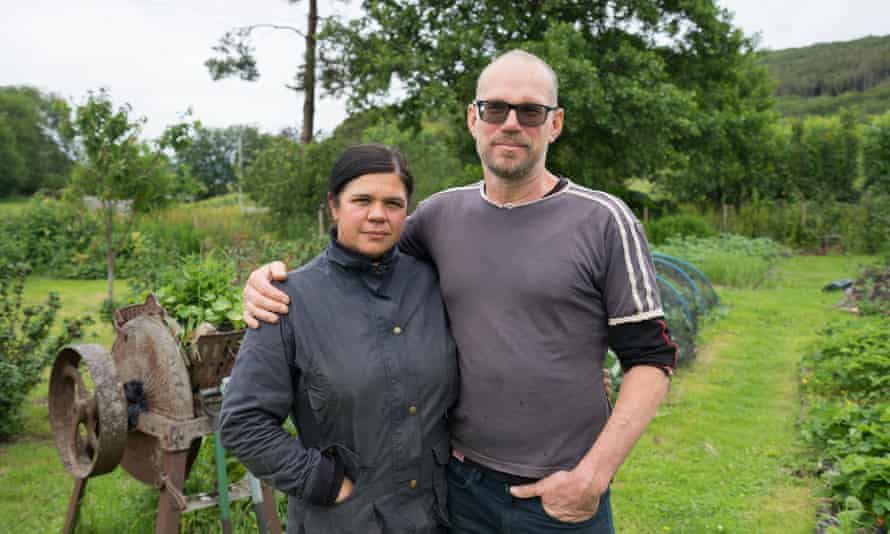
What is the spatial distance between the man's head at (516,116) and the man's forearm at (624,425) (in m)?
0.74

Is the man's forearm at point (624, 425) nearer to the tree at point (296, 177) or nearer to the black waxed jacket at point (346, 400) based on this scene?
the black waxed jacket at point (346, 400)

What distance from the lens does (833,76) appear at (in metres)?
112

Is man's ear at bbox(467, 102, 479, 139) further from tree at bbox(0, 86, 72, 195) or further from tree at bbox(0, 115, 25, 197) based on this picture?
tree at bbox(0, 115, 25, 197)

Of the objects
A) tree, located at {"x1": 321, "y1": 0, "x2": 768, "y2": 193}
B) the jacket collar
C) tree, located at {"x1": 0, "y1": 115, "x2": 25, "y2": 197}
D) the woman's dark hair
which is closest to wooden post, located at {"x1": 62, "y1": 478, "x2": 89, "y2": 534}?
the jacket collar

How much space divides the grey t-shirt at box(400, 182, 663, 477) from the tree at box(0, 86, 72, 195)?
52712mm

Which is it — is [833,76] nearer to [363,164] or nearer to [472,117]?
[472,117]

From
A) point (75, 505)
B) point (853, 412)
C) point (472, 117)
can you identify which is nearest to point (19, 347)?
point (75, 505)

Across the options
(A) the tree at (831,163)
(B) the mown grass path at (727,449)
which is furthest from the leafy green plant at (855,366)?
(A) the tree at (831,163)

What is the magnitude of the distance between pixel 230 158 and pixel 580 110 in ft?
201

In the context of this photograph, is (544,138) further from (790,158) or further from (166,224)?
(790,158)

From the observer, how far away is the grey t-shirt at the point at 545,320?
7.08 ft

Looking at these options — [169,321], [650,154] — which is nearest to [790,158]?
[650,154]

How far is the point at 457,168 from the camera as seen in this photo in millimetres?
20344

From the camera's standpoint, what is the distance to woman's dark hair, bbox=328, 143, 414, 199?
217 cm
